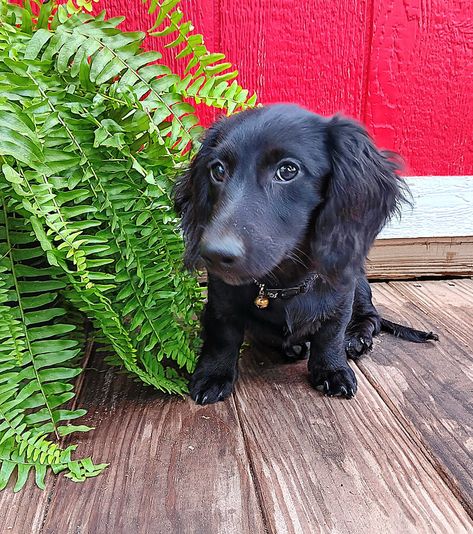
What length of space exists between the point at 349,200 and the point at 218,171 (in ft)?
1.06

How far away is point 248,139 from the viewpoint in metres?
1.28

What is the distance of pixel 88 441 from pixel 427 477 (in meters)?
0.76

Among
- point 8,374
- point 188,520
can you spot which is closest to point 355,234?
point 188,520

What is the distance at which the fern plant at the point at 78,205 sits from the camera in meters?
1.08

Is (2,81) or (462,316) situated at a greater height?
(2,81)

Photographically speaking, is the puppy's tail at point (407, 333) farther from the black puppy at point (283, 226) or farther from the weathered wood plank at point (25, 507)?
the weathered wood plank at point (25, 507)

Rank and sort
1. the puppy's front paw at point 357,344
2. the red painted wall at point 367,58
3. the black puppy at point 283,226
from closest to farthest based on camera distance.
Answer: the black puppy at point 283,226 → the puppy's front paw at point 357,344 → the red painted wall at point 367,58

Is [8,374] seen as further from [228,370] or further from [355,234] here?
[355,234]

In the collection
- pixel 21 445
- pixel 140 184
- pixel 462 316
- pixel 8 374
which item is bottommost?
pixel 462 316

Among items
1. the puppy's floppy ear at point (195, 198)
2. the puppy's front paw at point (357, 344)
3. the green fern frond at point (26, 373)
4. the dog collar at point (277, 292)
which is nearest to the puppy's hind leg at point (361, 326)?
the puppy's front paw at point (357, 344)

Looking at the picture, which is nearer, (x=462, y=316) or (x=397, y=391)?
(x=397, y=391)

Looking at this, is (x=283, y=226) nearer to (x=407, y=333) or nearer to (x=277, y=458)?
(x=277, y=458)

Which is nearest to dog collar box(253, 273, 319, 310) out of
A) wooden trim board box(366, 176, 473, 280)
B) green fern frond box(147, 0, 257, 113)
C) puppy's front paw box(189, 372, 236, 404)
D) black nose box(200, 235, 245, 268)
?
puppy's front paw box(189, 372, 236, 404)

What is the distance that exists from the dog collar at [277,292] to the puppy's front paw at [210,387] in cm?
24
